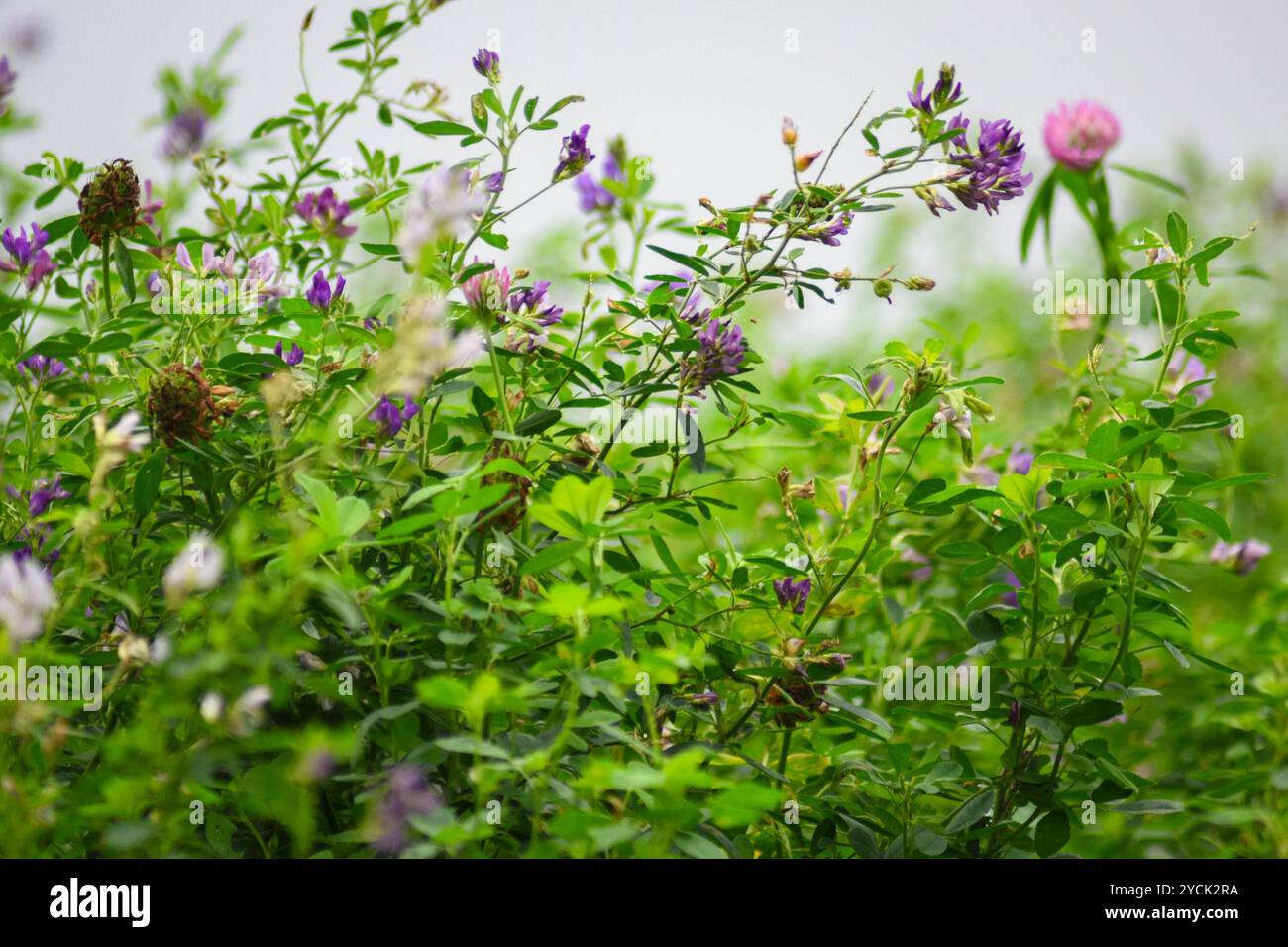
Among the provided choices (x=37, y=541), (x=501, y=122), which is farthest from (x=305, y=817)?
(x=501, y=122)

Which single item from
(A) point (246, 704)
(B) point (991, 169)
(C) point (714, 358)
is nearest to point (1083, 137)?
(B) point (991, 169)

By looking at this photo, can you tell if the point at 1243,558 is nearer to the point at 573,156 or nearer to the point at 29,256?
the point at 573,156

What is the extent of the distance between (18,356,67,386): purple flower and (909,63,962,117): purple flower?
77 cm

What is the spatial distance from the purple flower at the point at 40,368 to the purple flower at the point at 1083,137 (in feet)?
4.14

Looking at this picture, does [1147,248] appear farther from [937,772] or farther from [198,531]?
[198,531]

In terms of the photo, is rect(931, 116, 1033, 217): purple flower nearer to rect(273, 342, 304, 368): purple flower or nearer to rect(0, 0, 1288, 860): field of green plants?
rect(0, 0, 1288, 860): field of green plants

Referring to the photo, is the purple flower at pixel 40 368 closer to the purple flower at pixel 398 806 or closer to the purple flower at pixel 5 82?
the purple flower at pixel 5 82

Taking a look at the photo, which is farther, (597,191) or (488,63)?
(597,191)

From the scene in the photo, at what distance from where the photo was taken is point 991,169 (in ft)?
2.94

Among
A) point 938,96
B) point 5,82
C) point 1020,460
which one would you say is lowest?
point 1020,460

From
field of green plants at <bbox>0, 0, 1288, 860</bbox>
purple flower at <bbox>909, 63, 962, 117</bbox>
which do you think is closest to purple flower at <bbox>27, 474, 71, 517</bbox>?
field of green plants at <bbox>0, 0, 1288, 860</bbox>

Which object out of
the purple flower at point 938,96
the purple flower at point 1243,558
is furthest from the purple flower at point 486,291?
the purple flower at point 1243,558

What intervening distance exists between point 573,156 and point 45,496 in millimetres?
552
